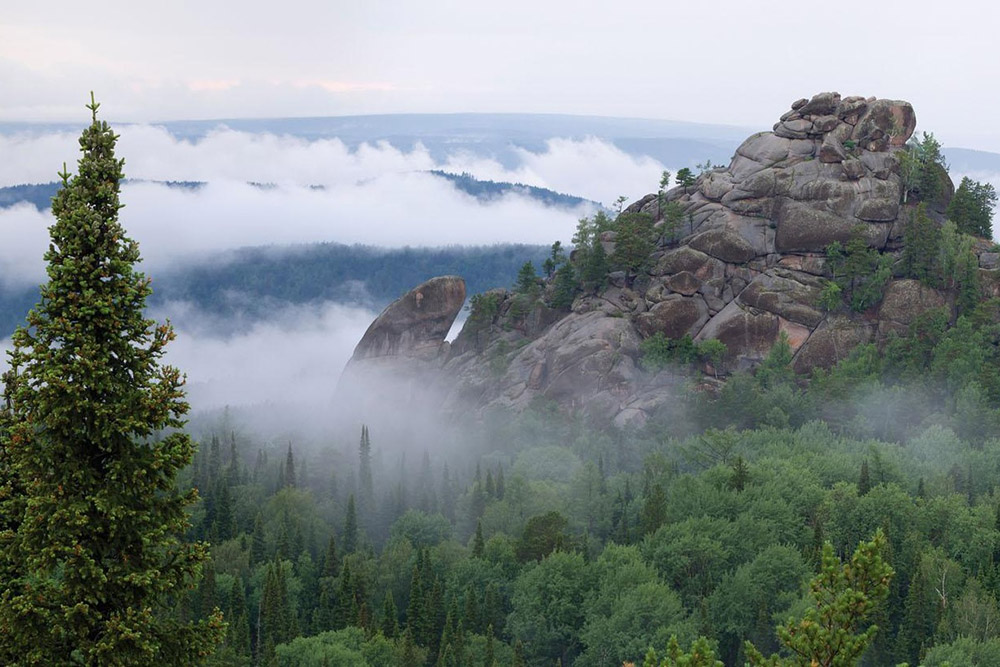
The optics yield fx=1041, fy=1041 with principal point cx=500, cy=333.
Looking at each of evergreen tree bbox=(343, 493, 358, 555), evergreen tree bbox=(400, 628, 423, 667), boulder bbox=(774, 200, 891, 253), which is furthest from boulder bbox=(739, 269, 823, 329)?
evergreen tree bbox=(400, 628, 423, 667)

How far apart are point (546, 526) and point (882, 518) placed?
3053 cm

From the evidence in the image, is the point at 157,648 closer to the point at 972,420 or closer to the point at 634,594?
the point at 634,594

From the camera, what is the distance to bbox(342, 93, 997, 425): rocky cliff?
472 feet

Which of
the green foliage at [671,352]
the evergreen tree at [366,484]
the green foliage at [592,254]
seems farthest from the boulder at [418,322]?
the green foliage at [671,352]

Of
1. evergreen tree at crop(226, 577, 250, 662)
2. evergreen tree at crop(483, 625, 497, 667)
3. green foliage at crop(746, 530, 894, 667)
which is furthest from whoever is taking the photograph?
evergreen tree at crop(226, 577, 250, 662)

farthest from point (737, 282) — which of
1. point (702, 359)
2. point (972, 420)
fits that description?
point (972, 420)

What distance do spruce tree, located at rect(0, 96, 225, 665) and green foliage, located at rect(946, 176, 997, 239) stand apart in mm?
142379

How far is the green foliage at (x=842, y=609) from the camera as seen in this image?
73.4 ft

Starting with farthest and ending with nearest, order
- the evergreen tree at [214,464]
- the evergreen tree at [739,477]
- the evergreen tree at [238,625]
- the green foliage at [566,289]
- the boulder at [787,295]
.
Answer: the green foliage at [566,289]
the boulder at [787,295]
the evergreen tree at [214,464]
the evergreen tree at [739,477]
the evergreen tree at [238,625]

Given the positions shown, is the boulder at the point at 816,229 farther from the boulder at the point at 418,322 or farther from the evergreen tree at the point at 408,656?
the evergreen tree at the point at 408,656

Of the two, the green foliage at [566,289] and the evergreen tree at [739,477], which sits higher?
the green foliage at [566,289]

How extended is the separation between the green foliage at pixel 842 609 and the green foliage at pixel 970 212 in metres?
135

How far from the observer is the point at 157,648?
70.3 ft

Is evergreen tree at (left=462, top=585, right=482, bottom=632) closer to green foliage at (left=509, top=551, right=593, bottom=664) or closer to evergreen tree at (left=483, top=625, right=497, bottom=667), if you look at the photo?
green foliage at (left=509, top=551, right=593, bottom=664)
